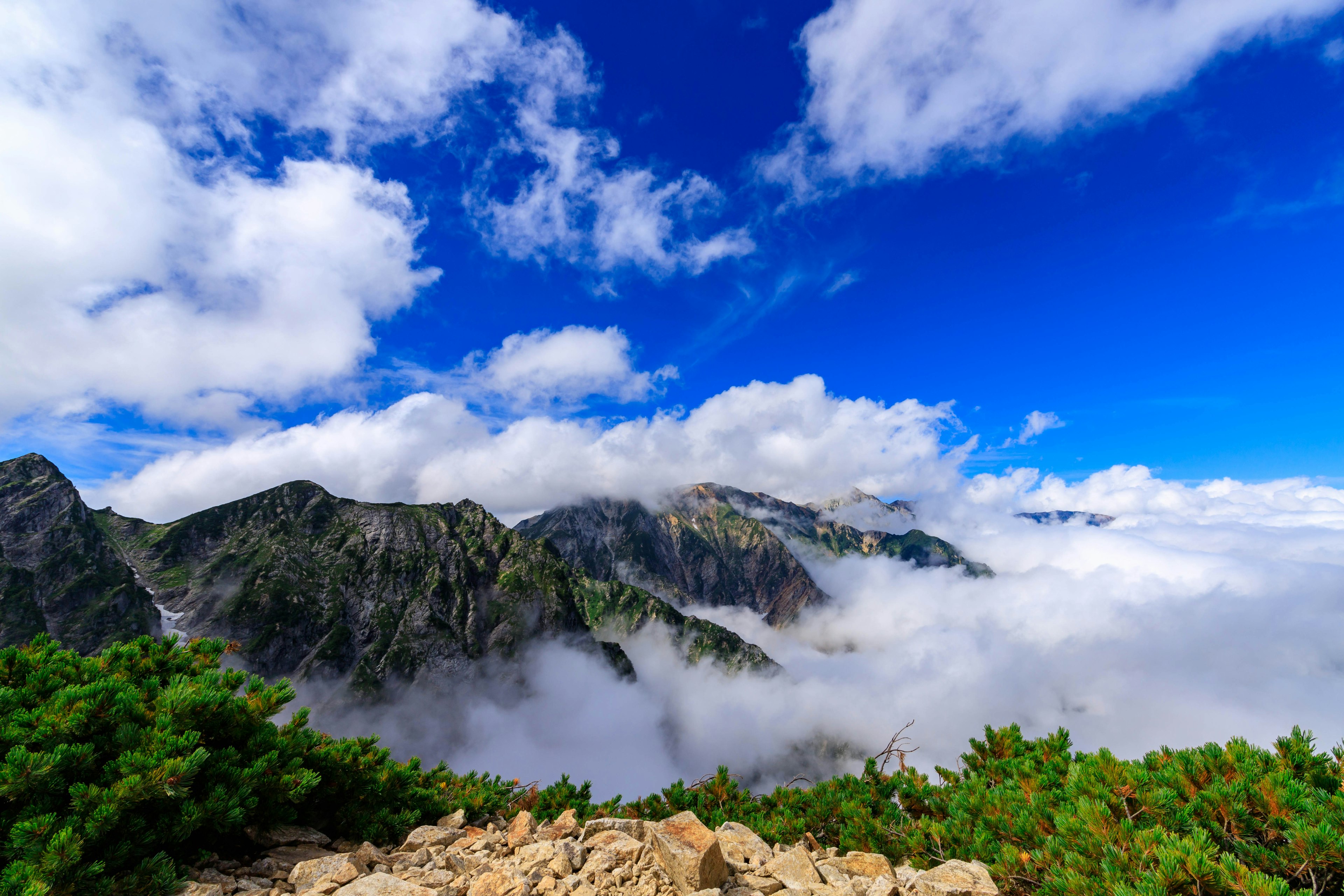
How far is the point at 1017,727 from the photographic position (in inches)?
524

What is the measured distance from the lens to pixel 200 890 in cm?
781

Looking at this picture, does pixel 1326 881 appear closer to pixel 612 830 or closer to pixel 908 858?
pixel 908 858

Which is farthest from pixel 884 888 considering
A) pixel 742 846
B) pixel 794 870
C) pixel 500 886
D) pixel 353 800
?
pixel 353 800

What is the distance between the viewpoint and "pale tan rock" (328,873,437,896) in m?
8.20

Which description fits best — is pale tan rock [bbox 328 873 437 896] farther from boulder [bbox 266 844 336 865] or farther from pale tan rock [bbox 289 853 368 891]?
boulder [bbox 266 844 336 865]

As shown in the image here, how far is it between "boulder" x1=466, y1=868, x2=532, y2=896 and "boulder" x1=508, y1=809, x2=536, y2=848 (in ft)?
6.84

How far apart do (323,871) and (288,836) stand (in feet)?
7.04

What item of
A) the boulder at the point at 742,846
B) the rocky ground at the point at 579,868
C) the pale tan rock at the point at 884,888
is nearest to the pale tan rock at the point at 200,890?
the rocky ground at the point at 579,868

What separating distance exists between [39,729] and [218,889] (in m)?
3.70

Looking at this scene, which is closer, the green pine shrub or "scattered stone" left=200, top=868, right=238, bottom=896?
the green pine shrub

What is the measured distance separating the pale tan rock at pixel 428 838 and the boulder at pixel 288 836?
159cm

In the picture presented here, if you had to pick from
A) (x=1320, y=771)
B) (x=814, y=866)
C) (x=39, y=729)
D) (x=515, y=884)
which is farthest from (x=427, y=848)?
(x=1320, y=771)

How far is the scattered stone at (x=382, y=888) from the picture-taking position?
8.20m

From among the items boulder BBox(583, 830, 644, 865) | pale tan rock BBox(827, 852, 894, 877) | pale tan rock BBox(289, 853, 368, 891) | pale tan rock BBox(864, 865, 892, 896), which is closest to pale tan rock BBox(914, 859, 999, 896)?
pale tan rock BBox(864, 865, 892, 896)
